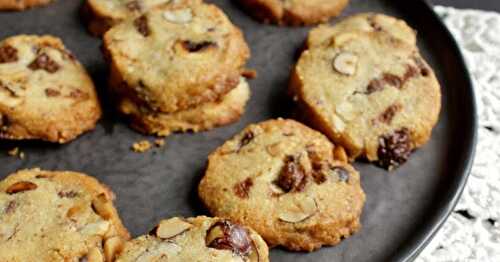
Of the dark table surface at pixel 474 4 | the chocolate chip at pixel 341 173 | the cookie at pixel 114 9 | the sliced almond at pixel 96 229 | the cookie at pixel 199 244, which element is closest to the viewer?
the cookie at pixel 199 244

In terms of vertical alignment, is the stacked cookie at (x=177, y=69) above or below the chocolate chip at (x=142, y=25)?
below

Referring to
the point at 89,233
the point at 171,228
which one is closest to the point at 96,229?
the point at 89,233

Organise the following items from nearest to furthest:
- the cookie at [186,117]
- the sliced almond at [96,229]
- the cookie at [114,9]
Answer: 1. the sliced almond at [96,229]
2. the cookie at [186,117]
3. the cookie at [114,9]

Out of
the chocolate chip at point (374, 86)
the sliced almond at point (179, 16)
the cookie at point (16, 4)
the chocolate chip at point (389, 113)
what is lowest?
the chocolate chip at point (389, 113)

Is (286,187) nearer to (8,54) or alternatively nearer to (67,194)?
(67,194)

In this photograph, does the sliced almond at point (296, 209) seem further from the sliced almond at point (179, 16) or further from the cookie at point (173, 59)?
the sliced almond at point (179, 16)

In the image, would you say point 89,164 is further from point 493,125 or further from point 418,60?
point 493,125

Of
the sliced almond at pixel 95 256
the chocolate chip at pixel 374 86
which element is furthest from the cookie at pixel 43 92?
the chocolate chip at pixel 374 86

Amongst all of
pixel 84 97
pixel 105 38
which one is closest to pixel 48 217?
pixel 84 97
